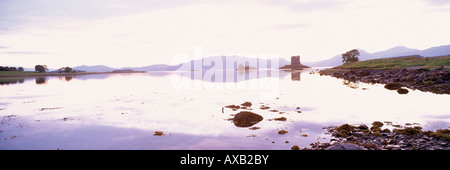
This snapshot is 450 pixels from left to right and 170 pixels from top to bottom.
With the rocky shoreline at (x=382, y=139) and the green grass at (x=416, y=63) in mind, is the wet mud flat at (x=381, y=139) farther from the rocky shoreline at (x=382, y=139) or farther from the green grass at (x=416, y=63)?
the green grass at (x=416, y=63)

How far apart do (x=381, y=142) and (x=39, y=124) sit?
28.7 m

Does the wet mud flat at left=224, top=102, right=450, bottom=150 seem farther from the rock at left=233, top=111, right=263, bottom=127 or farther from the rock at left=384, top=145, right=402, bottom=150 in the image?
the rock at left=233, top=111, right=263, bottom=127

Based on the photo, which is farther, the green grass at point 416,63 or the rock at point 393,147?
the green grass at point 416,63

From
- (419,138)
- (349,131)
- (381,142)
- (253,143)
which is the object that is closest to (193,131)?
(253,143)

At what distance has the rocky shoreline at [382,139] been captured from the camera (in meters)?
12.2

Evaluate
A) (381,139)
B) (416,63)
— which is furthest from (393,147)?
(416,63)

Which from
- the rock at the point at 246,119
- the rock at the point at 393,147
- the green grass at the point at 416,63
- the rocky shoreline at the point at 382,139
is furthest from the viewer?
the green grass at the point at 416,63

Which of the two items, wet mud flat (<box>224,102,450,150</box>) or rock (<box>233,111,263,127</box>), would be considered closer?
wet mud flat (<box>224,102,450,150</box>)

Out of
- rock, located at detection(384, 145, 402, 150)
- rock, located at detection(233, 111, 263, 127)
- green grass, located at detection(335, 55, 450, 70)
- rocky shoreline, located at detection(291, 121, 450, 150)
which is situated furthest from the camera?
green grass, located at detection(335, 55, 450, 70)

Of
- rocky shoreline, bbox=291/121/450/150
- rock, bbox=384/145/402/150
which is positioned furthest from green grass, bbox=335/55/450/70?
rock, bbox=384/145/402/150

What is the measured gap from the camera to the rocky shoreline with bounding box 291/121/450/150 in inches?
481

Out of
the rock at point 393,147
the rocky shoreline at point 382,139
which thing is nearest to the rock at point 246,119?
the rocky shoreline at point 382,139
